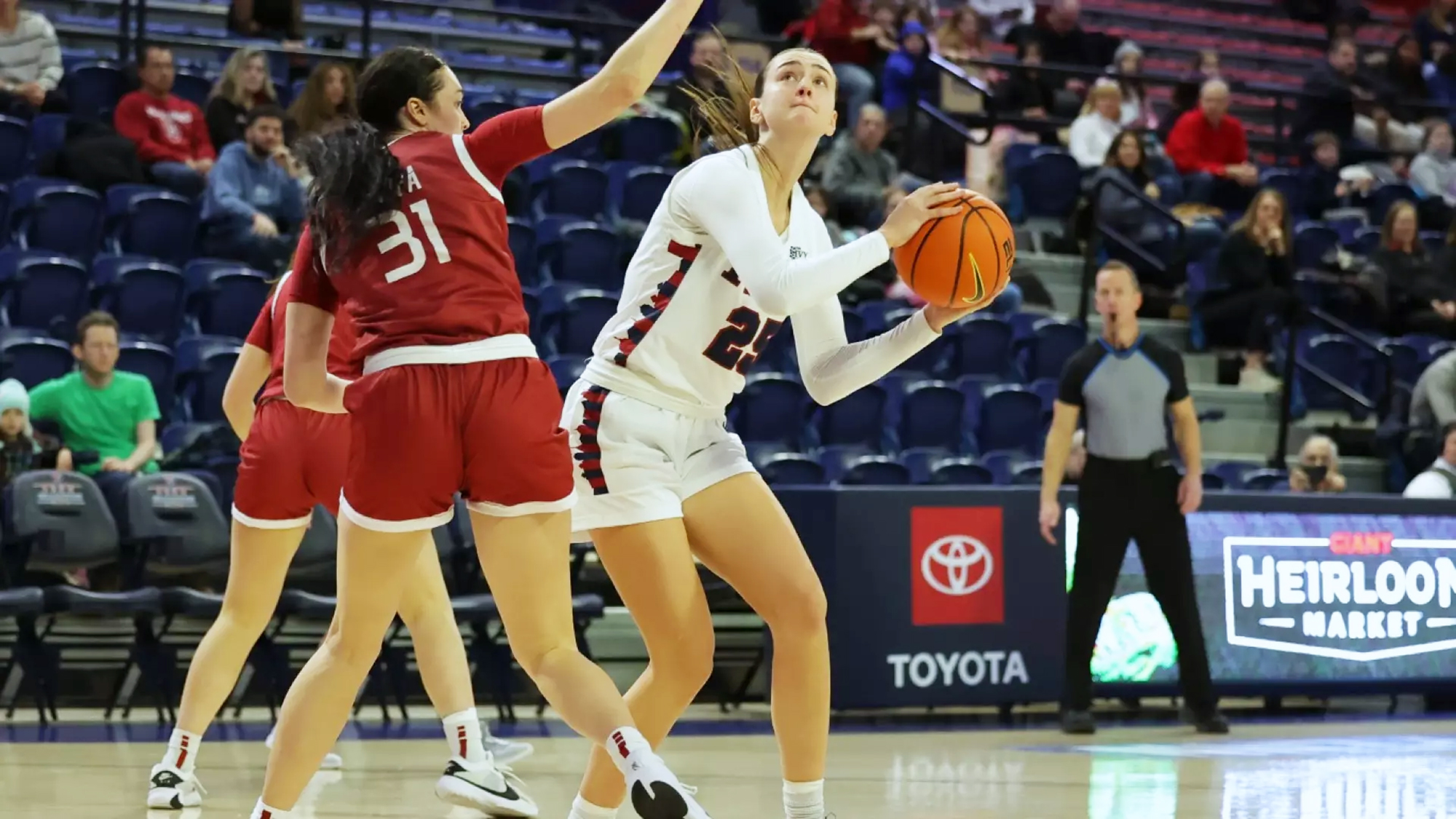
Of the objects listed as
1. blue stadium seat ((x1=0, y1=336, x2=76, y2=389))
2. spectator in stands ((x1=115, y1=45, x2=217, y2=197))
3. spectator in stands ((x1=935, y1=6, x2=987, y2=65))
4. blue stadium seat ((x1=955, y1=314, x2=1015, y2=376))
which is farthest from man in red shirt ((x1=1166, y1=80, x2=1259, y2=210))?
blue stadium seat ((x1=0, y1=336, x2=76, y2=389))

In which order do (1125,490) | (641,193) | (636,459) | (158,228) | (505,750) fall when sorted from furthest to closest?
(641,193) → (158,228) → (1125,490) → (505,750) → (636,459)

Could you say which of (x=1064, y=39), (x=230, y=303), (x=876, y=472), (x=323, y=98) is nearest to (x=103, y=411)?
(x=230, y=303)

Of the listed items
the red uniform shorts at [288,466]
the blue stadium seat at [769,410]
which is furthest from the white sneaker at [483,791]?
the blue stadium seat at [769,410]

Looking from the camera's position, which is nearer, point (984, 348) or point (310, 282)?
point (310, 282)

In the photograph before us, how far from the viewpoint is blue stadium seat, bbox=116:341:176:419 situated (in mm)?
9602

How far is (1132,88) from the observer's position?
15703mm

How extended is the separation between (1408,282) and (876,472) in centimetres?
610

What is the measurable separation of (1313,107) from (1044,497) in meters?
9.38

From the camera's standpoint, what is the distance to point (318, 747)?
4059mm

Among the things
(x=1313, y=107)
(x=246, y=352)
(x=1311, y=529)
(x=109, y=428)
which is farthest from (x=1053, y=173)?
(x=246, y=352)

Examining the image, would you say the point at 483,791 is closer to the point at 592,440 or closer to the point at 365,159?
the point at 592,440

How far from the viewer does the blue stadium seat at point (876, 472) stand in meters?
10.2

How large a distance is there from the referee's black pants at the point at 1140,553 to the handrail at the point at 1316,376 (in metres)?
3.92

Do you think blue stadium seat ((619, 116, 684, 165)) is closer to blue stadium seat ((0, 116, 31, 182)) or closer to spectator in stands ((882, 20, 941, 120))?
spectator in stands ((882, 20, 941, 120))
